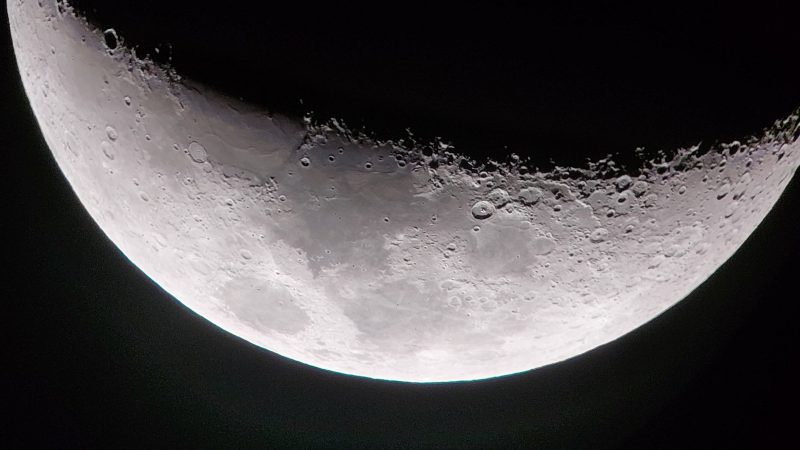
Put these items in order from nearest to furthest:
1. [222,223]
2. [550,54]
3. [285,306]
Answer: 1. [550,54]
2. [222,223]
3. [285,306]

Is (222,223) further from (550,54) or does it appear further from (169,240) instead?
(550,54)

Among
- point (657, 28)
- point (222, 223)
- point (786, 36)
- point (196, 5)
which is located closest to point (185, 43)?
point (196, 5)

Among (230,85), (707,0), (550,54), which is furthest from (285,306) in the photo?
(707,0)

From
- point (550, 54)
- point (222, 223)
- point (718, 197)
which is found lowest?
point (222, 223)

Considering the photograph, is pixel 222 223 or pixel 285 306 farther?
pixel 285 306

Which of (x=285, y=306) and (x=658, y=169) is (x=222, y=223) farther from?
(x=658, y=169)

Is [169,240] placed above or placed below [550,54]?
below

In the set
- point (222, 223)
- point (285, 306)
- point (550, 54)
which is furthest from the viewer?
point (285, 306)
